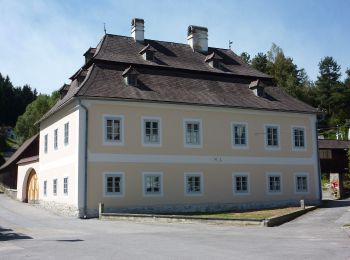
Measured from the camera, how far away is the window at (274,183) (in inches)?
1227

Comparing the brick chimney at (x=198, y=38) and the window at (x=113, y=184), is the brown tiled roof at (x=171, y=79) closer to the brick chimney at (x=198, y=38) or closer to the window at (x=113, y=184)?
the brick chimney at (x=198, y=38)

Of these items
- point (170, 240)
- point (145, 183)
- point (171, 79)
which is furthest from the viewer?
point (171, 79)

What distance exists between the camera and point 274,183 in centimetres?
3141

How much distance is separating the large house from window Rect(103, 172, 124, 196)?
0.06 meters

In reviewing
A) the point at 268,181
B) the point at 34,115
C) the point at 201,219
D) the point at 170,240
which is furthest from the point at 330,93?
the point at 170,240

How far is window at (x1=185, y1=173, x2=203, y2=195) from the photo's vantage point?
2853 centimetres

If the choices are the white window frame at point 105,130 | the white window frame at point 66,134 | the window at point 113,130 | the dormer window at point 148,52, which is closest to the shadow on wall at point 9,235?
the white window frame at point 105,130

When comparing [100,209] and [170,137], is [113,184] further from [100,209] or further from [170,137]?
[170,137]

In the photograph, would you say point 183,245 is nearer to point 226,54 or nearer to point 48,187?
point 48,187

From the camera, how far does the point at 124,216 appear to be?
23156 millimetres

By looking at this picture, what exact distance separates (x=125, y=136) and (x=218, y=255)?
16133 mm

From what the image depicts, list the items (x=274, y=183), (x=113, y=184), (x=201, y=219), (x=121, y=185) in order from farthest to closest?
(x=274, y=183) → (x=121, y=185) → (x=113, y=184) → (x=201, y=219)

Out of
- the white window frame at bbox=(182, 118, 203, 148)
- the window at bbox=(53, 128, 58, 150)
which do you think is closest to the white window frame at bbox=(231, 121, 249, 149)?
the white window frame at bbox=(182, 118, 203, 148)

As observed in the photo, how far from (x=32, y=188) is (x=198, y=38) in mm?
16663
